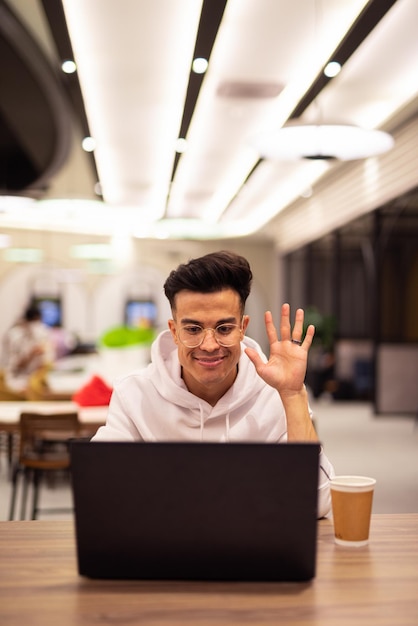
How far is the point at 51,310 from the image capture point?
920 inches

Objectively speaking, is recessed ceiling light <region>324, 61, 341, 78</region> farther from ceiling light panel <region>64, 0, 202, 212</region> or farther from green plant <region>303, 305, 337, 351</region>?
green plant <region>303, 305, 337, 351</region>

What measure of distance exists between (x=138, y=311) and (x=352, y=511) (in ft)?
74.7

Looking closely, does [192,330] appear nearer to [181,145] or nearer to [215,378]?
[215,378]

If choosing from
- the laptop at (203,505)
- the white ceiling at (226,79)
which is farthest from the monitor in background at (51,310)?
the laptop at (203,505)

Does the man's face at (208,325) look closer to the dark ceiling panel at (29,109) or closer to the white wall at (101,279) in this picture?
the dark ceiling panel at (29,109)

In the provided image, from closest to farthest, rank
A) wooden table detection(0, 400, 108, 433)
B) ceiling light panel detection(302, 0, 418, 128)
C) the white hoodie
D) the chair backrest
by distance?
the white hoodie
the chair backrest
wooden table detection(0, 400, 108, 433)
ceiling light panel detection(302, 0, 418, 128)

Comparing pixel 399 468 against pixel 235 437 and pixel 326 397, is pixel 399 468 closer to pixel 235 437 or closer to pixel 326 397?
pixel 235 437

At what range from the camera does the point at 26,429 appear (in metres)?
4.86

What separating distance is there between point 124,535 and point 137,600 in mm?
113

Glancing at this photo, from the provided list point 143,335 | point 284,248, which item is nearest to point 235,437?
point 143,335

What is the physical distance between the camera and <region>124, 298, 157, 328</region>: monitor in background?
78.9ft

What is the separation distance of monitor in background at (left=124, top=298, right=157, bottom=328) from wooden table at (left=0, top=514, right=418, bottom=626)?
2227 cm

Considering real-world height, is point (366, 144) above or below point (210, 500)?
above

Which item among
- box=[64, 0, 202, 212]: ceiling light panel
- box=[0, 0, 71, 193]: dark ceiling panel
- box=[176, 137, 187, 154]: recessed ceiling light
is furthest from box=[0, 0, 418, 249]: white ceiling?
box=[0, 0, 71, 193]: dark ceiling panel
